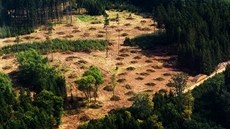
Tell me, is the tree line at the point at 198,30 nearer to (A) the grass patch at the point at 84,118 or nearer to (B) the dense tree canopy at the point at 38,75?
→ (A) the grass patch at the point at 84,118

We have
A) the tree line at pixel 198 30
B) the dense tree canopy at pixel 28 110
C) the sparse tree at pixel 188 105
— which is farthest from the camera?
the tree line at pixel 198 30

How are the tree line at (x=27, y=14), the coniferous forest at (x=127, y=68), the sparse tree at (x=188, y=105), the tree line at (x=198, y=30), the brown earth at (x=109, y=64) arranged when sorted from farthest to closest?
the tree line at (x=27, y=14) < the tree line at (x=198, y=30) < the brown earth at (x=109, y=64) < the sparse tree at (x=188, y=105) < the coniferous forest at (x=127, y=68)

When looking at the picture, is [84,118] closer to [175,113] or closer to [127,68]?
[175,113]

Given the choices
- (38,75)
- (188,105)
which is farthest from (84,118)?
(188,105)

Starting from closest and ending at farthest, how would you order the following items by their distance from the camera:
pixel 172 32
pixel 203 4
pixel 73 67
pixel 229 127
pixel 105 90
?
1. pixel 229 127
2. pixel 105 90
3. pixel 73 67
4. pixel 172 32
5. pixel 203 4

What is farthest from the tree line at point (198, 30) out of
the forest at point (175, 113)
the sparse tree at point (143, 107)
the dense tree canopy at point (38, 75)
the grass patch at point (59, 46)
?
the dense tree canopy at point (38, 75)

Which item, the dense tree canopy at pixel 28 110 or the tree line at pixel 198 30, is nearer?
the dense tree canopy at pixel 28 110

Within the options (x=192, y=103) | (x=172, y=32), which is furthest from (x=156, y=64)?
(x=192, y=103)

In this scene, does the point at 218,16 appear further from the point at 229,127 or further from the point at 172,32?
the point at 229,127
